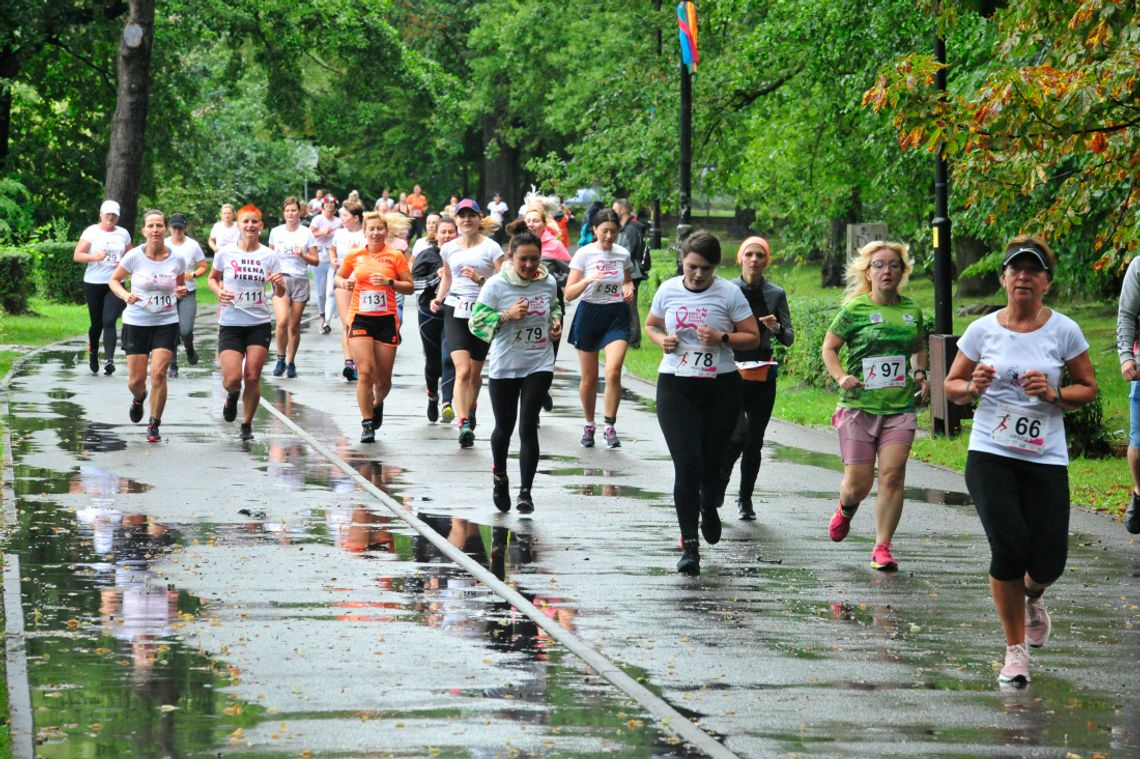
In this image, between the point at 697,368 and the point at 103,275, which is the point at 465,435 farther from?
the point at 103,275

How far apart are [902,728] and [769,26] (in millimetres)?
20473

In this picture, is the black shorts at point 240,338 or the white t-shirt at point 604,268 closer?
the white t-shirt at point 604,268

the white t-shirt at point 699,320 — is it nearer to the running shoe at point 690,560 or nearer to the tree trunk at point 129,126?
the running shoe at point 690,560

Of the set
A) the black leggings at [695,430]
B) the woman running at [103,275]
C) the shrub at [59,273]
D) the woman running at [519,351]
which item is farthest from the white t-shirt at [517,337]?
the shrub at [59,273]

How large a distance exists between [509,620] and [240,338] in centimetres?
801

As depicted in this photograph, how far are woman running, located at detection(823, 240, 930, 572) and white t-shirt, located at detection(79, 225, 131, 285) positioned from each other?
13.8 metres

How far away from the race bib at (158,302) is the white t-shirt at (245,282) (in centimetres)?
43

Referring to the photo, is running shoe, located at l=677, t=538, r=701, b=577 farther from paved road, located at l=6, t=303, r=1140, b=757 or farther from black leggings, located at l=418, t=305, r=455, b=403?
black leggings, located at l=418, t=305, r=455, b=403

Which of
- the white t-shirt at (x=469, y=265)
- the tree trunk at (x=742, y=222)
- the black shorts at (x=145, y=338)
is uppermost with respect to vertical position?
the tree trunk at (x=742, y=222)

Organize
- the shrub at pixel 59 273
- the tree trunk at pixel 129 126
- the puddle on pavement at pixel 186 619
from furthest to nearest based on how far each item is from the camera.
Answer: the shrub at pixel 59 273 < the tree trunk at pixel 129 126 < the puddle on pavement at pixel 186 619

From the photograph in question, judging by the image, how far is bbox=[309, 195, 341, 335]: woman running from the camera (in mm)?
27688

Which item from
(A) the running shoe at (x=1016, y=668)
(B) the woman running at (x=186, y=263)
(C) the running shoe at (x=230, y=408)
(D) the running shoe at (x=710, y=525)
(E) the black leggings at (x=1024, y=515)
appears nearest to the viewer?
(A) the running shoe at (x=1016, y=668)

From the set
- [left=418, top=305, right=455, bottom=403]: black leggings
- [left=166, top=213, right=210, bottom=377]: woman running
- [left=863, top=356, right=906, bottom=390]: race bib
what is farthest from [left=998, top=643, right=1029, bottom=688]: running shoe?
[left=166, top=213, right=210, bottom=377]: woman running

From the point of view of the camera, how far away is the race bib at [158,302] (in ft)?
52.2
